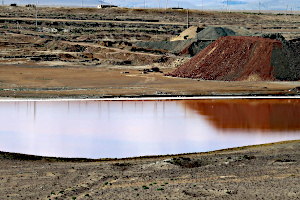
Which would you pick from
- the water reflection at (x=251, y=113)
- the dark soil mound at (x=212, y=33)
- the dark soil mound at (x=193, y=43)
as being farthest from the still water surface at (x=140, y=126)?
the dark soil mound at (x=212, y=33)

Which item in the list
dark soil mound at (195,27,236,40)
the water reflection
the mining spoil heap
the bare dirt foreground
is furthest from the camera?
dark soil mound at (195,27,236,40)

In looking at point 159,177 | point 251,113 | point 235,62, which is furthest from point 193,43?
point 159,177

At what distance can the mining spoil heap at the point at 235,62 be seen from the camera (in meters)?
57.5

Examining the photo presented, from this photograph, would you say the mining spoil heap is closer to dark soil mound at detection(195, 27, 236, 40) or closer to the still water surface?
the still water surface

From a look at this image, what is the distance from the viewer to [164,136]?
99.1 ft

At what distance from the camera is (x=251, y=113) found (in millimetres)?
39000

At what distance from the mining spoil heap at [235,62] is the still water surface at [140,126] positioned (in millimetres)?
11706

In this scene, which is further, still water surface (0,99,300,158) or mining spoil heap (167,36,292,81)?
mining spoil heap (167,36,292,81)

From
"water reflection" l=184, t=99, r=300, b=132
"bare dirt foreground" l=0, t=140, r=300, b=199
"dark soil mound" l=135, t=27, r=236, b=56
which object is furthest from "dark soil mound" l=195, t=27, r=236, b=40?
"bare dirt foreground" l=0, t=140, r=300, b=199

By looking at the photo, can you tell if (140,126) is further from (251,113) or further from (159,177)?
(159,177)

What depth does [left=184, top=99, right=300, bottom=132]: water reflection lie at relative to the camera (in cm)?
3378

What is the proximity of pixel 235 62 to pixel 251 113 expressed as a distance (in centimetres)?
2053

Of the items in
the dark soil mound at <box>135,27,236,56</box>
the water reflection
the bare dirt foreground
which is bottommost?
the water reflection

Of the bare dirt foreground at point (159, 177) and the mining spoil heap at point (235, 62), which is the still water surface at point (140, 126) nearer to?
the bare dirt foreground at point (159, 177)
